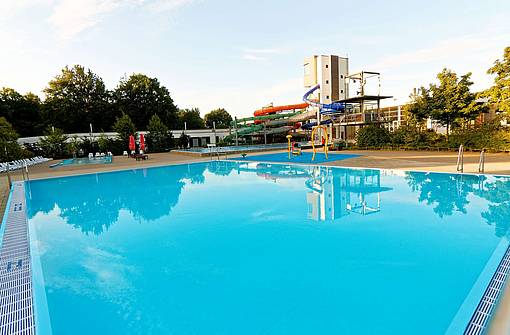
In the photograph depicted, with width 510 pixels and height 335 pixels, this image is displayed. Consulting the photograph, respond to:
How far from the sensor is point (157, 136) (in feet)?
91.2

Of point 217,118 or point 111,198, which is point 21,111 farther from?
point 111,198

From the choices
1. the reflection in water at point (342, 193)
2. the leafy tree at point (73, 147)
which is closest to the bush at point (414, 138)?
the reflection in water at point (342, 193)

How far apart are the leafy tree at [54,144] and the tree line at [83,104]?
7701 mm

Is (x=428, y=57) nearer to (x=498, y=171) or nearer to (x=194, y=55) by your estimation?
(x=498, y=171)

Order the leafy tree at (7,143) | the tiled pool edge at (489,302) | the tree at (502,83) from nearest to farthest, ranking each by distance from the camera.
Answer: the tiled pool edge at (489,302), the leafy tree at (7,143), the tree at (502,83)

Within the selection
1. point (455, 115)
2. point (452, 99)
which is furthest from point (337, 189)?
point (455, 115)

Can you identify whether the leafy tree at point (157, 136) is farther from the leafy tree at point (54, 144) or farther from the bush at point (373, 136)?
the bush at point (373, 136)

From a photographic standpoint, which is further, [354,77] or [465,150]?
[354,77]

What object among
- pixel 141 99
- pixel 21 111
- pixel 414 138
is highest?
pixel 141 99

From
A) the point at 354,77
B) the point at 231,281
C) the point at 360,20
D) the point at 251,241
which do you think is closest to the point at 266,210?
the point at 251,241

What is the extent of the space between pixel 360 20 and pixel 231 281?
1756 cm

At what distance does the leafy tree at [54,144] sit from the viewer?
23234 mm

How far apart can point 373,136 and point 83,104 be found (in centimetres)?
3289

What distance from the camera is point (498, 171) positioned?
941 cm
